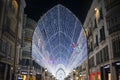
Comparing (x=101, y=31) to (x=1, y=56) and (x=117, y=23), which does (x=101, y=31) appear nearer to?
(x=117, y=23)

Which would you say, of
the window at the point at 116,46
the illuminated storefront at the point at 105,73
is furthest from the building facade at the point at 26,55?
the window at the point at 116,46

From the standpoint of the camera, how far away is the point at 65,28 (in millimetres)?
95688

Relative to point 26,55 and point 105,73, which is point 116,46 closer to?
point 105,73

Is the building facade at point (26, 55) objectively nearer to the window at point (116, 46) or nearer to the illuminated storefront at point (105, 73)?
the illuminated storefront at point (105, 73)

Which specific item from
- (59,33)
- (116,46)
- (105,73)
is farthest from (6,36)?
(59,33)

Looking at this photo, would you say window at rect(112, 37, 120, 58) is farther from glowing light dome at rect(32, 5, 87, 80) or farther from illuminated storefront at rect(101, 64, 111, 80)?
glowing light dome at rect(32, 5, 87, 80)

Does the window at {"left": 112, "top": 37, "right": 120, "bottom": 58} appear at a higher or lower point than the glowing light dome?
lower

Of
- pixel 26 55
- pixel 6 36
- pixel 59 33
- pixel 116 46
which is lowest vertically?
pixel 116 46

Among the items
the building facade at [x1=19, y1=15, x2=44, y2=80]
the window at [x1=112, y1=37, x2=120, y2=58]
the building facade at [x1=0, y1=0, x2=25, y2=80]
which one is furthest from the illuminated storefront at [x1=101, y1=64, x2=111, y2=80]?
the building facade at [x1=19, y1=15, x2=44, y2=80]

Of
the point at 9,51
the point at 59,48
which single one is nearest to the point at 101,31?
the point at 9,51

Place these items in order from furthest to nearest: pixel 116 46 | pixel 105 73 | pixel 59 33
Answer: pixel 59 33, pixel 105 73, pixel 116 46

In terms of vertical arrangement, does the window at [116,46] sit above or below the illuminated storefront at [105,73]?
above

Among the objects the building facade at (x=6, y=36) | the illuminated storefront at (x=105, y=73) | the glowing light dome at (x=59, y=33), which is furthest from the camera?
the glowing light dome at (x=59, y=33)

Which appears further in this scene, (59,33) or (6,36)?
(59,33)
